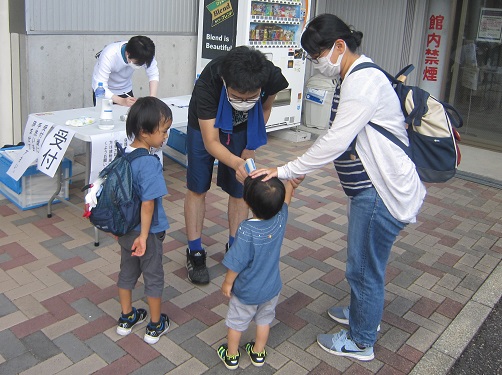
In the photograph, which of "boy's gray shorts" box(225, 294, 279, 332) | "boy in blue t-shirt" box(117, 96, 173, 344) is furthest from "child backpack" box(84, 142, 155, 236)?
"boy's gray shorts" box(225, 294, 279, 332)

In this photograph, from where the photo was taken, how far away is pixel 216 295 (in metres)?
3.49

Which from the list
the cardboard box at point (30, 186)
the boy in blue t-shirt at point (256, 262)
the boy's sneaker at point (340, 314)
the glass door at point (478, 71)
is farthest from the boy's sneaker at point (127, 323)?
the glass door at point (478, 71)

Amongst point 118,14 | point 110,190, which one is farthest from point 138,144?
point 118,14

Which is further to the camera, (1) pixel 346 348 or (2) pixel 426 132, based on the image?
(1) pixel 346 348

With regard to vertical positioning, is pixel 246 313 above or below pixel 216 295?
above

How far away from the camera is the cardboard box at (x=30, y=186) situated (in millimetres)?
4492

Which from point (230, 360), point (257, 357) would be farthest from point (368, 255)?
point (230, 360)

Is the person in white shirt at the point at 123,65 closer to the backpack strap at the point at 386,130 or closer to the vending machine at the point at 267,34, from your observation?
the vending machine at the point at 267,34

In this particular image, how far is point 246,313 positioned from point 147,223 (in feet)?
2.21

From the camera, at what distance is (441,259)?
4312 mm

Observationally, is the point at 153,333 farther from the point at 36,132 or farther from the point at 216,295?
the point at 36,132

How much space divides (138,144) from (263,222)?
782 millimetres

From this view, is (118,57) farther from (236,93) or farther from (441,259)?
(441,259)

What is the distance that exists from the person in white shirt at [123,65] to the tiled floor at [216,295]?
3.26ft
